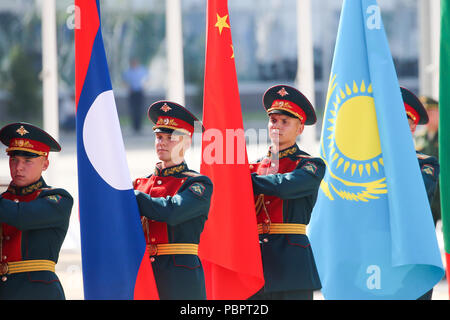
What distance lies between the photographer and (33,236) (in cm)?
334

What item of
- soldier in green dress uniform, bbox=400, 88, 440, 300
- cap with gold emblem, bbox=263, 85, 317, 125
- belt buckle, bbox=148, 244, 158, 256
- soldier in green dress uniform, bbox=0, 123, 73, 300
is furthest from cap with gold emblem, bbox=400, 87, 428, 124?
soldier in green dress uniform, bbox=0, 123, 73, 300

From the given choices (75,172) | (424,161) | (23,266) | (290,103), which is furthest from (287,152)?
(75,172)

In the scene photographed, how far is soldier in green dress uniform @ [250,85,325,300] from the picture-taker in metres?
3.88

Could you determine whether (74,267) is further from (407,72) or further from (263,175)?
(407,72)

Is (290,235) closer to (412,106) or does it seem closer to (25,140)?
(412,106)

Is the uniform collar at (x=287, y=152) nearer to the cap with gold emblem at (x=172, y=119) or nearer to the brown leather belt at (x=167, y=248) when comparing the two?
the cap with gold emblem at (x=172, y=119)

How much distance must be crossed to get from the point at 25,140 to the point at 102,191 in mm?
449

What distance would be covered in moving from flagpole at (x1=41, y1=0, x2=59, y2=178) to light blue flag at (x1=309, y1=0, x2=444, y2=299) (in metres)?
3.70

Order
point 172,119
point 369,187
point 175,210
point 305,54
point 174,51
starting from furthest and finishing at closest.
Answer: point 305,54 < point 174,51 < point 369,187 < point 172,119 < point 175,210

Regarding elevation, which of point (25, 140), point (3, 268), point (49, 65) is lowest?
point (3, 268)

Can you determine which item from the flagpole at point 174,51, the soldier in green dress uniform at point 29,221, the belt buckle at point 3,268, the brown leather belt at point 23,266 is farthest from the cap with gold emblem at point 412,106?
the flagpole at point 174,51

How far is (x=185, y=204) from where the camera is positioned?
3510 mm
